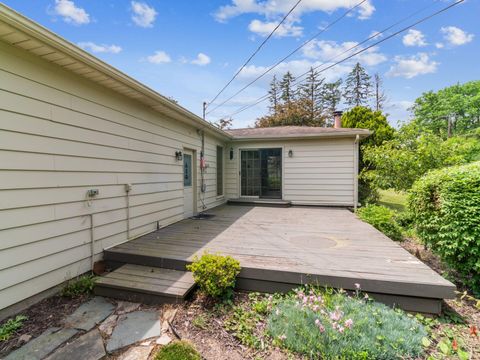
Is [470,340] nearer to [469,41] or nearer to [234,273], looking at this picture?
[234,273]

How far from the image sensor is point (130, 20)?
664cm

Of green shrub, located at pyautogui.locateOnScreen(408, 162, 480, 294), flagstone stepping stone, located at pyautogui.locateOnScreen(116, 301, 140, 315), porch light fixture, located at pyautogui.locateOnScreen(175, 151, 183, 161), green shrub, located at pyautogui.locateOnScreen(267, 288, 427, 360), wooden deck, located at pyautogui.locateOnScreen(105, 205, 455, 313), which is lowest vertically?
flagstone stepping stone, located at pyautogui.locateOnScreen(116, 301, 140, 315)

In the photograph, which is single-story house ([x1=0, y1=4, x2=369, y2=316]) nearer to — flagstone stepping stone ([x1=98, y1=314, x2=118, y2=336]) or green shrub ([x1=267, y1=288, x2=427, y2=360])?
flagstone stepping stone ([x1=98, y1=314, x2=118, y2=336])

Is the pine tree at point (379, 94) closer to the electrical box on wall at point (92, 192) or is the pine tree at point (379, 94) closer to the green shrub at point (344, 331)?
the green shrub at point (344, 331)

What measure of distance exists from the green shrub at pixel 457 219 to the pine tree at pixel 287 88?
69.4 feet

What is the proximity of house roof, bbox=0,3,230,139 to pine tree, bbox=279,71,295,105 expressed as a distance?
821 inches

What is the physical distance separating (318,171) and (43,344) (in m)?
7.06

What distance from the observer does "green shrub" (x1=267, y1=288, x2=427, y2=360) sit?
5.74ft

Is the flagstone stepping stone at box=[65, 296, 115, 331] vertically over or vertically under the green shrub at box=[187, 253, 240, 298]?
under

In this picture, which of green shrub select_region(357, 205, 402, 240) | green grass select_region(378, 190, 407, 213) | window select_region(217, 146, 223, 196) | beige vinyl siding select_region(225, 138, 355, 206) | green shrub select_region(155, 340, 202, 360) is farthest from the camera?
green grass select_region(378, 190, 407, 213)

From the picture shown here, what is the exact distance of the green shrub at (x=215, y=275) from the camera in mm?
2350

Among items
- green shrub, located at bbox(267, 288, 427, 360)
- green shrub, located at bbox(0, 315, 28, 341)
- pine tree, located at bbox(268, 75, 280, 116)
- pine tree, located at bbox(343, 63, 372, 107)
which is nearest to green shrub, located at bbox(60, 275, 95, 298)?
green shrub, located at bbox(0, 315, 28, 341)

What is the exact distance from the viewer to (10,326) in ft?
6.68

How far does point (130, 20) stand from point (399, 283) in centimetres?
846
